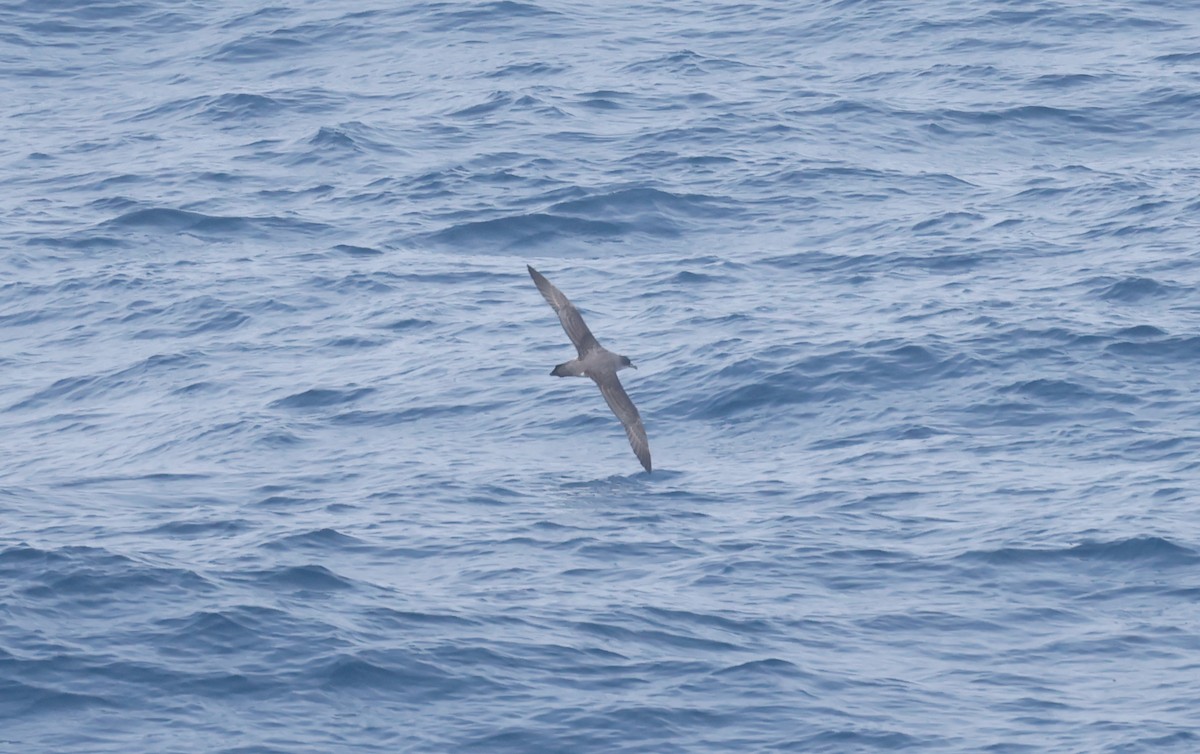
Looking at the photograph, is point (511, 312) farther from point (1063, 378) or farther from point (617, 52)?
point (617, 52)

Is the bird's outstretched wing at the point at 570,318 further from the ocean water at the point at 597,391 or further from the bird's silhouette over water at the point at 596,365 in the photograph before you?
the ocean water at the point at 597,391

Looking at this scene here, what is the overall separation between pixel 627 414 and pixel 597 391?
4131 mm

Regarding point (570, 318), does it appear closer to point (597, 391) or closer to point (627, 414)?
→ point (627, 414)

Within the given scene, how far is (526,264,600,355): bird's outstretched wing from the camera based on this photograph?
23.3 m

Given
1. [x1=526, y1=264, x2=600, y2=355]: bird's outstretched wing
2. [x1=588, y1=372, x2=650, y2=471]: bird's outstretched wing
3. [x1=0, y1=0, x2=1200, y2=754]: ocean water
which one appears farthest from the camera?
A: [x1=588, y1=372, x2=650, y2=471]: bird's outstretched wing

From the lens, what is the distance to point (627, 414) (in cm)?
2369

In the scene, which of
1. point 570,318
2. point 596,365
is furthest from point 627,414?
point 570,318

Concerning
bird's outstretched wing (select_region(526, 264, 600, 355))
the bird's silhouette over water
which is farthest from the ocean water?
bird's outstretched wing (select_region(526, 264, 600, 355))

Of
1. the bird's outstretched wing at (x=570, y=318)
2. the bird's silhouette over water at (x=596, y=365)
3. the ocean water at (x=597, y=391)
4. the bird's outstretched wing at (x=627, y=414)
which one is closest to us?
the ocean water at (x=597, y=391)

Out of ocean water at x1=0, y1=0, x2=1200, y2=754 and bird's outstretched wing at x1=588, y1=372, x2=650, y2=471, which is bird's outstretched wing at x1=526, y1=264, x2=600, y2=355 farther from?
ocean water at x1=0, y1=0, x2=1200, y2=754

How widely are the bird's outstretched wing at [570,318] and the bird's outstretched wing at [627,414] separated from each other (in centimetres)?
45

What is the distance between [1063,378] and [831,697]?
8715 mm

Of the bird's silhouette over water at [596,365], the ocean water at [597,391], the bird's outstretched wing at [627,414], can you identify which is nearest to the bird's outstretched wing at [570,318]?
the bird's silhouette over water at [596,365]

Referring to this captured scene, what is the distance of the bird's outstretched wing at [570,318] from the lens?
23.3 m
